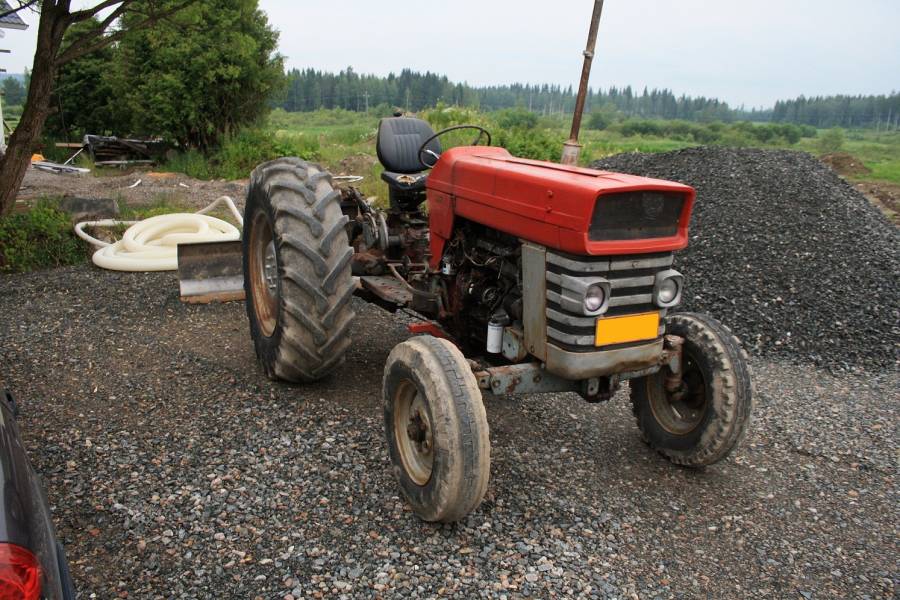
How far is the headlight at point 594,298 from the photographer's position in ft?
9.25

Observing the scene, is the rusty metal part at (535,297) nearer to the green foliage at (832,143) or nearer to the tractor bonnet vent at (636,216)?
the tractor bonnet vent at (636,216)

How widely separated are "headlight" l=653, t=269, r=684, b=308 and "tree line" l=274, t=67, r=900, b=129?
4313cm

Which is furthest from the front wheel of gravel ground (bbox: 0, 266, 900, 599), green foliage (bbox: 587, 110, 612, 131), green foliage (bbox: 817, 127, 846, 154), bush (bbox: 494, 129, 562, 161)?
green foliage (bbox: 587, 110, 612, 131)

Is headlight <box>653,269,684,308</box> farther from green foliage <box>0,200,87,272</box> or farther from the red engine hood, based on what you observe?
green foliage <box>0,200,87,272</box>

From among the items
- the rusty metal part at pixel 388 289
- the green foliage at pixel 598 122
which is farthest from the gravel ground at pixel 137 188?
the green foliage at pixel 598 122

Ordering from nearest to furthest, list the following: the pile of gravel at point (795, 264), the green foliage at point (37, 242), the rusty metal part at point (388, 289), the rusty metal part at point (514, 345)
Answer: the rusty metal part at point (514, 345) < the rusty metal part at point (388, 289) < the pile of gravel at point (795, 264) < the green foliage at point (37, 242)

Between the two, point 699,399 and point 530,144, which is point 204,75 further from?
point 699,399

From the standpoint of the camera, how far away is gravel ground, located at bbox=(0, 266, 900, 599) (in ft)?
8.64

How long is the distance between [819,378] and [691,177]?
4640mm

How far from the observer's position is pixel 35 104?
260 inches

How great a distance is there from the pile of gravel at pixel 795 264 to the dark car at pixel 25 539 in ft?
16.2

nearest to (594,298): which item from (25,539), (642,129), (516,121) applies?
(25,539)

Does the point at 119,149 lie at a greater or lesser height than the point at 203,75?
lesser

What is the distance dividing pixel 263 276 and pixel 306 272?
3.23 ft
